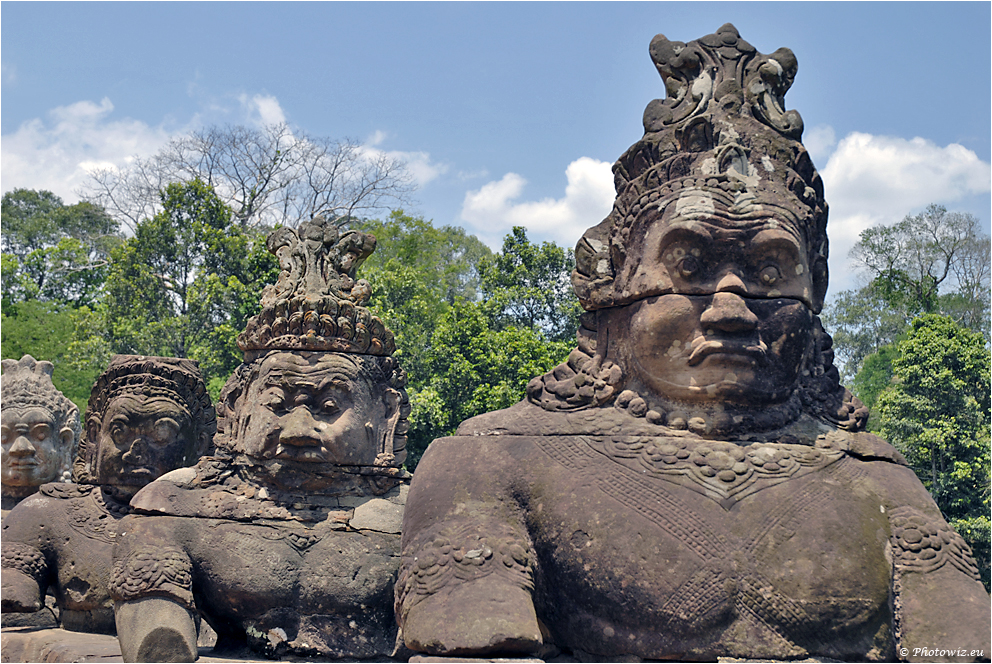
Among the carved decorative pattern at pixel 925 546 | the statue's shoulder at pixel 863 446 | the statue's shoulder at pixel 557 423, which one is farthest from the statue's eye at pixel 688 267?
the carved decorative pattern at pixel 925 546

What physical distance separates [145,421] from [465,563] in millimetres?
4282

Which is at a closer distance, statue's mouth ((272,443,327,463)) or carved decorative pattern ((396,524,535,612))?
carved decorative pattern ((396,524,535,612))

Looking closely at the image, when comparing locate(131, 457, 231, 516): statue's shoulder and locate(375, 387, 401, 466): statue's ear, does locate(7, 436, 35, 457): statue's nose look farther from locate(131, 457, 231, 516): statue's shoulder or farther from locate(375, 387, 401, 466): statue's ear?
locate(375, 387, 401, 466): statue's ear

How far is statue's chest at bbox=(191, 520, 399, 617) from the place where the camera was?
5.13 meters

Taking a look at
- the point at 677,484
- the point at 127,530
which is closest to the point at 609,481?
the point at 677,484

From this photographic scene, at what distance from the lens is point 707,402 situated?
130 inches

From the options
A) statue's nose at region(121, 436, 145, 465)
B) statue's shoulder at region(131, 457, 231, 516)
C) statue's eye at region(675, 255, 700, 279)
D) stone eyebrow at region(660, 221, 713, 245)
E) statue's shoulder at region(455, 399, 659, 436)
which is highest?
stone eyebrow at region(660, 221, 713, 245)

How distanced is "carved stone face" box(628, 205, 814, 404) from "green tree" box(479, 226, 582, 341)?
15045 millimetres

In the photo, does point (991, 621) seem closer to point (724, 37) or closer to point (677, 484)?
point (677, 484)

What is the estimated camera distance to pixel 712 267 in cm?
336

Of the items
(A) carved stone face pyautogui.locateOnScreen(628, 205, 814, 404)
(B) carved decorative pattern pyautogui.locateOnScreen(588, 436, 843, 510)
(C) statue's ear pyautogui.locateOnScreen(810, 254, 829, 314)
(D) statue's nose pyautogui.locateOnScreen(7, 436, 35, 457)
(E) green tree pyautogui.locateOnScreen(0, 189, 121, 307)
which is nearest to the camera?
(B) carved decorative pattern pyautogui.locateOnScreen(588, 436, 843, 510)

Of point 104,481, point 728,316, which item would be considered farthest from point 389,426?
point 728,316

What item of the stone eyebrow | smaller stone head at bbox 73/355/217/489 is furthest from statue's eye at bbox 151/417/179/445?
the stone eyebrow

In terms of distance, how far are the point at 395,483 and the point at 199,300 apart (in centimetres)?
1237
